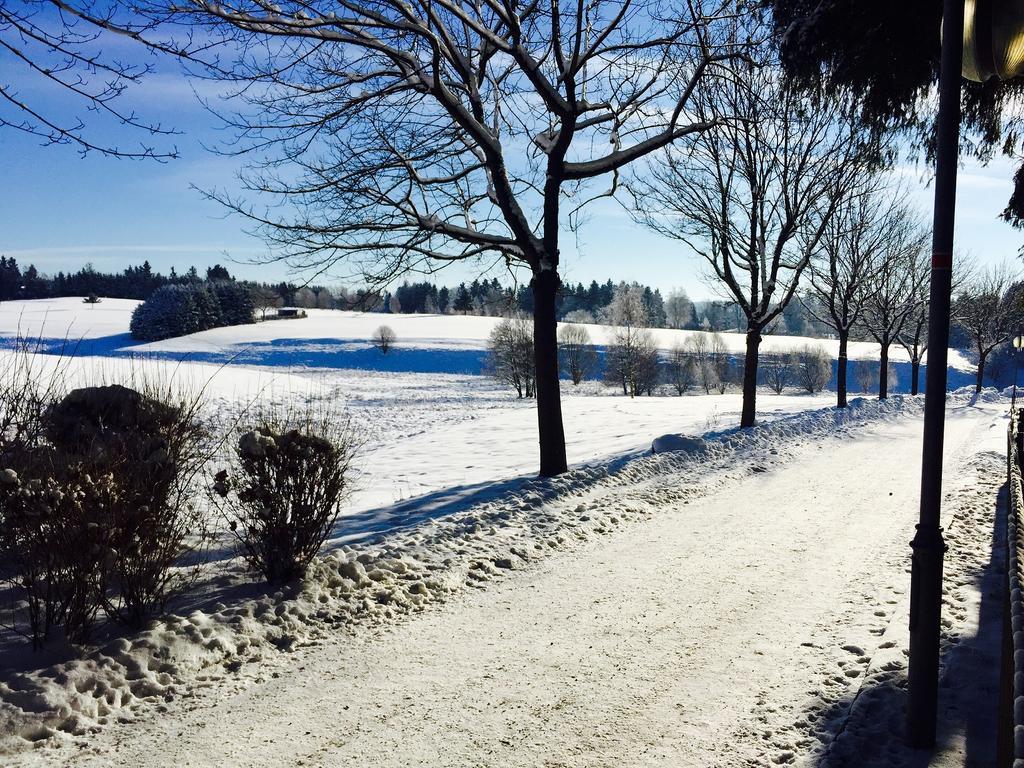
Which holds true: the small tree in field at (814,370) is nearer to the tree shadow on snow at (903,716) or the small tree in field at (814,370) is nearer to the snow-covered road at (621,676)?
the snow-covered road at (621,676)

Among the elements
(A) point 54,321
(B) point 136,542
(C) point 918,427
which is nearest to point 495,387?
(C) point 918,427

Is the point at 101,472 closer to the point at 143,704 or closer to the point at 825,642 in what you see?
the point at 143,704

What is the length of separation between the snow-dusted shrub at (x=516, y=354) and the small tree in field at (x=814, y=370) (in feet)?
115

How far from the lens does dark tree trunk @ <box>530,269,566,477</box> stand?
32.1 feet

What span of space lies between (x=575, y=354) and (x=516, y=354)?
14333 millimetres

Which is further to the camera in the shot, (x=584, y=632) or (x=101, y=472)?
(x=584, y=632)

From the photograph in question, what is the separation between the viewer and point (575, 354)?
58.2 meters

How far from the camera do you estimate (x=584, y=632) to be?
4.99 metres

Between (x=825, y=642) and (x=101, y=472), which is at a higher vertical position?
(x=101, y=472)

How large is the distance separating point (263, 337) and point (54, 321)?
3011cm

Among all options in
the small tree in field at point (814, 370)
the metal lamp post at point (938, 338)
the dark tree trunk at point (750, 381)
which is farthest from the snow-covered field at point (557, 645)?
the small tree in field at point (814, 370)

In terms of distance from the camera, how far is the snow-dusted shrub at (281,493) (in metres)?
5.51

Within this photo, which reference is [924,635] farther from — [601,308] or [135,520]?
[601,308]

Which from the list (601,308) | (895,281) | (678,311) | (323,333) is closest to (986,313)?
(895,281)
